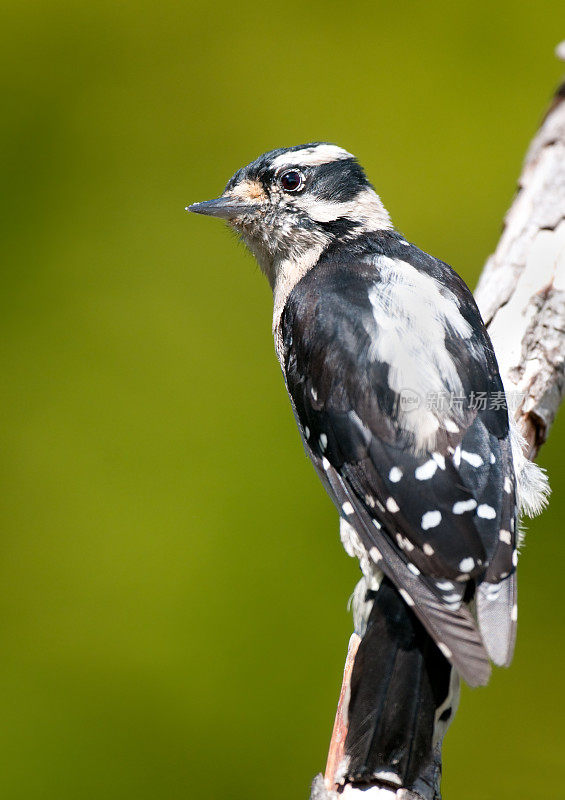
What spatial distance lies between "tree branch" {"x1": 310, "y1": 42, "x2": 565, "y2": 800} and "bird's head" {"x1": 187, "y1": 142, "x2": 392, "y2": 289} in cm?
41

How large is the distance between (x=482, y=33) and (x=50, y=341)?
1993 mm

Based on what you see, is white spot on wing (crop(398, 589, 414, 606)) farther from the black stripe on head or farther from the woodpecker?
the black stripe on head

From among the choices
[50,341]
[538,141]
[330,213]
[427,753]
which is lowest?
[427,753]

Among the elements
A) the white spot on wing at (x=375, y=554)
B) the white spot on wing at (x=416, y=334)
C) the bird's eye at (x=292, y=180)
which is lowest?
the white spot on wing at (x=375, y=554)

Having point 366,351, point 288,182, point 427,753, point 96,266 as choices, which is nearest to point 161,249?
point 96,266

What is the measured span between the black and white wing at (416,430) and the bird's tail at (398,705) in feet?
0.32

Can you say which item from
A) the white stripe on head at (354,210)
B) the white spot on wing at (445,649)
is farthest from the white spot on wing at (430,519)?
the white stripe on head at (354,210)

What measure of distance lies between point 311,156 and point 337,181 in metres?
0.11

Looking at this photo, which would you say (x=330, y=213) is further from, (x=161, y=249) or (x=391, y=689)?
(x=391, y=689)

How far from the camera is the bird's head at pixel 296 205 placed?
2.51 metres

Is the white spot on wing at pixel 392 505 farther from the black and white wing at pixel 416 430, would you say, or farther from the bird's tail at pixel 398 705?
the bird's tail at pixel 398 705

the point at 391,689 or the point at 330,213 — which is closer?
the point at 391,689

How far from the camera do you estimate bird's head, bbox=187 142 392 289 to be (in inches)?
98.7

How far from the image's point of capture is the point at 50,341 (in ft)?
9.97
